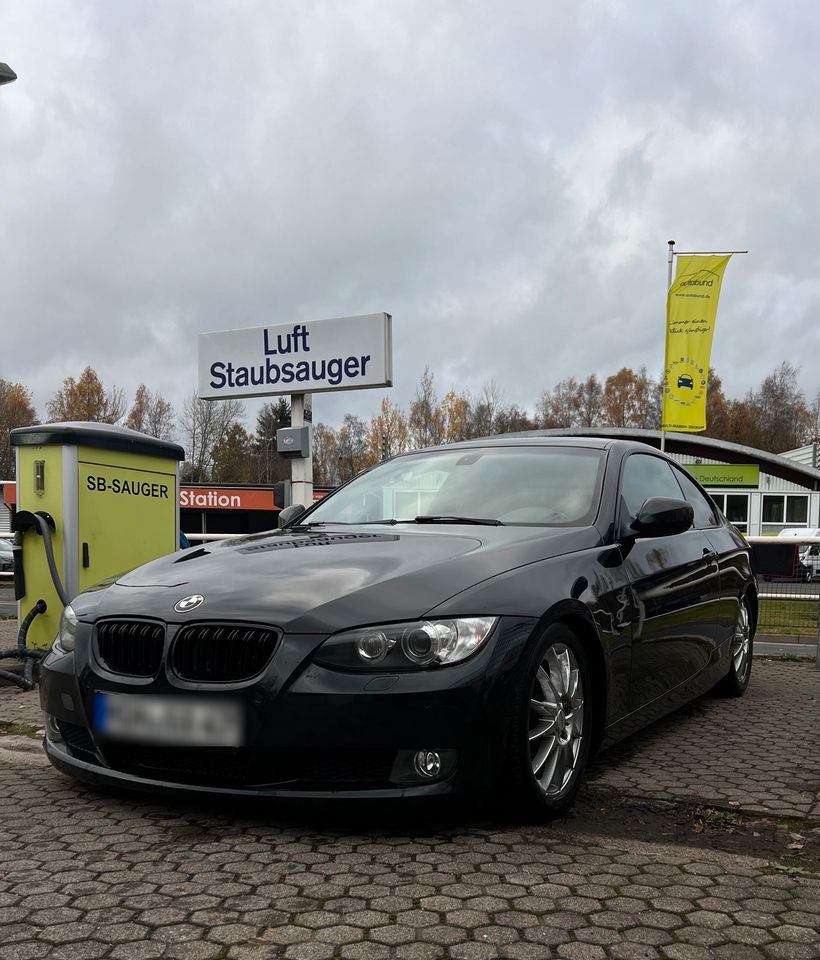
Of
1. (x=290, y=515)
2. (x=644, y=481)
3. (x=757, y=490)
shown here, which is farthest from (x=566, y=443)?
(x=757, y=490)

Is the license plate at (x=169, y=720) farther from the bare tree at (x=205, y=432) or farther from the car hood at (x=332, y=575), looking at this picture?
the bare tree at (x=205, y=432)

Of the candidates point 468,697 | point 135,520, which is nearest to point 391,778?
point 468,697

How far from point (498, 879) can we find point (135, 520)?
5277mm

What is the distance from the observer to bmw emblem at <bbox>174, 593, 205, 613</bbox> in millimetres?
3234

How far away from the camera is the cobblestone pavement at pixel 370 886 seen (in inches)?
92.9

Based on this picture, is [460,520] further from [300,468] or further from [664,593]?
[300,468]

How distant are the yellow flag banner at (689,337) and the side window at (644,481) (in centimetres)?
1628

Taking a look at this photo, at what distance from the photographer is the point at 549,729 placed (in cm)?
334

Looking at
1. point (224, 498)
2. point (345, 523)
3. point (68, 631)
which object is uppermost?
point (345, 523)

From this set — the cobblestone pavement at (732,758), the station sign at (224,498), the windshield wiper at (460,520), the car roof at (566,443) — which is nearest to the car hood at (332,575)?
the windshield wiper at (460,520)

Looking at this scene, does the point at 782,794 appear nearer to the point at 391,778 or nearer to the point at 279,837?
the point at 391,778

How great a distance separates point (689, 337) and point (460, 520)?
18451 millimetres

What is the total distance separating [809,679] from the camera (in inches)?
278

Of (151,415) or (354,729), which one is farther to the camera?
(151,415)
